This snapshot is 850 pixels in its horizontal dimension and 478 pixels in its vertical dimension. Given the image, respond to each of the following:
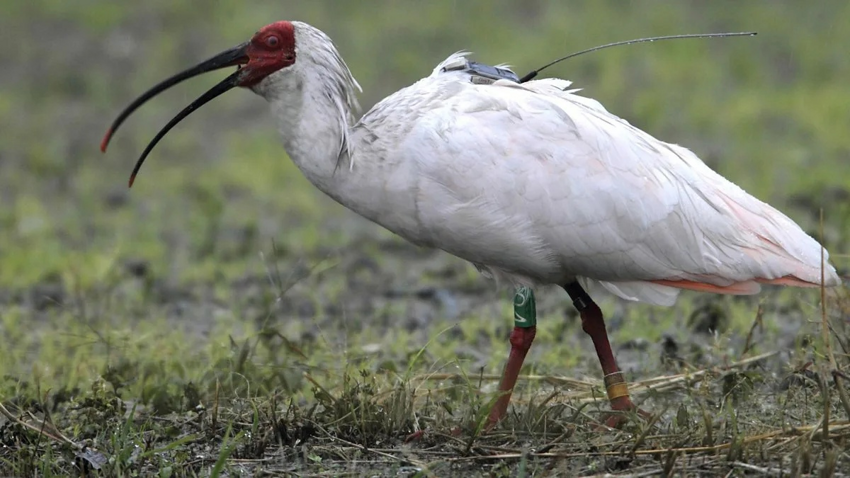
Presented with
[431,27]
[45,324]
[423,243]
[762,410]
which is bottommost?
[45,324]

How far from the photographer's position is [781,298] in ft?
23.2

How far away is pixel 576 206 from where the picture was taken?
467cm

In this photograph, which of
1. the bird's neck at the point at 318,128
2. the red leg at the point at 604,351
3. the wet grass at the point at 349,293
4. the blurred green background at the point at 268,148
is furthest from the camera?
the blurred green background at the point at 268,148

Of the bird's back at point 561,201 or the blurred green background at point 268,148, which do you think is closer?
the bird's back at point 561,201

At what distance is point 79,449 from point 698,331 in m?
3.33

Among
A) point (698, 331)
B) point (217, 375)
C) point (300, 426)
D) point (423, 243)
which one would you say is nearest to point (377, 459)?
point (300, 426)

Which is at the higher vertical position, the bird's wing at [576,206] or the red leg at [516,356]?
the bird's wing at [576,206]

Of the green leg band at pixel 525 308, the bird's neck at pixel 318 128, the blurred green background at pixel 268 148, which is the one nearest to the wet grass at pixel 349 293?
the blurred green background at pixel 268 148

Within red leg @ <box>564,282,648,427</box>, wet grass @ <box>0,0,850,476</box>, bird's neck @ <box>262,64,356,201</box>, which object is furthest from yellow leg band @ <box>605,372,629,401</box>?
bird's neck @ <box>262,64,356,201</box>

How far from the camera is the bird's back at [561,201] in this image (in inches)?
182

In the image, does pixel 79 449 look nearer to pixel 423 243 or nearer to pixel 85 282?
pixel 423 243

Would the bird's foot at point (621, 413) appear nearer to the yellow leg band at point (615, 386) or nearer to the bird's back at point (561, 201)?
the yellow leg band at point (615, 386)

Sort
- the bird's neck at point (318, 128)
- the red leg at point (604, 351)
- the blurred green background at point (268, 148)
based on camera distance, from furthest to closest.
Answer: the blurred green background at point (268, 148)
the red leg at point (604, 351)
the bird's neck at point (318, 128)

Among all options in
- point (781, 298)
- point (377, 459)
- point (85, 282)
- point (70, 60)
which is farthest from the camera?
point (70, 60)
